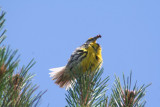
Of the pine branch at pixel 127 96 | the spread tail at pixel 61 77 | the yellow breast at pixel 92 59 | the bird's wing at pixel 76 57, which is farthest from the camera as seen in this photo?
the spread tail at pixel 61 77

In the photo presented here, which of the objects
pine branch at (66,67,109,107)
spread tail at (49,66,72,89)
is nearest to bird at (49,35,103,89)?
spread tail at (49,66,72,89)

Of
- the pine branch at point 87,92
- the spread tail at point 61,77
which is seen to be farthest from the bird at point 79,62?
the pine branch at point 87,92

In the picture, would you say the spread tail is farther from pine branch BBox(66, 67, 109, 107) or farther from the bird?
pine branch BBox(66, 67, 109, 107)

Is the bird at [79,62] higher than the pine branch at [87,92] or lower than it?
higher

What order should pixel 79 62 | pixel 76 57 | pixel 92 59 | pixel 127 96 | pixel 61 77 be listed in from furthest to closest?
pixel 61 77 < pixel 76 57 < pixel 92 59 < pixel 79 62 < pixel 127 96

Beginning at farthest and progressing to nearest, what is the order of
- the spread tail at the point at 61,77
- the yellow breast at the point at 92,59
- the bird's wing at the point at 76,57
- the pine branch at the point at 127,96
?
the spread tail at the point at 61,77 → the bird's wing at the point at 76,57 → the yellow breast at the point at 92,59 → the pine branch at the point at 127,96

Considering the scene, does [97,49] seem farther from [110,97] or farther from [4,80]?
[4,80]

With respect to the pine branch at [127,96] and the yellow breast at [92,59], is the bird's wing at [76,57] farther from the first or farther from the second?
the pine branch at [127,96]

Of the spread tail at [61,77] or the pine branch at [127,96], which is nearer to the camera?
the pine branch at [127,96]

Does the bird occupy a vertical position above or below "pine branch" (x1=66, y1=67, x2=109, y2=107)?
above

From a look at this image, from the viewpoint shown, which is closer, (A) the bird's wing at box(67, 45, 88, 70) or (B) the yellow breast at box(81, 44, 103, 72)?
(B) the yellow breast at box(81, 44, 103, 72)

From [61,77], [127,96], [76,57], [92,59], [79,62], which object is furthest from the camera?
[61,77]

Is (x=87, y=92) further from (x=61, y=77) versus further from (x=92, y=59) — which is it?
(x=61, y=77)

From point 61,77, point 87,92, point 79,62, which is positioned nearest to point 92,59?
point 79,62
